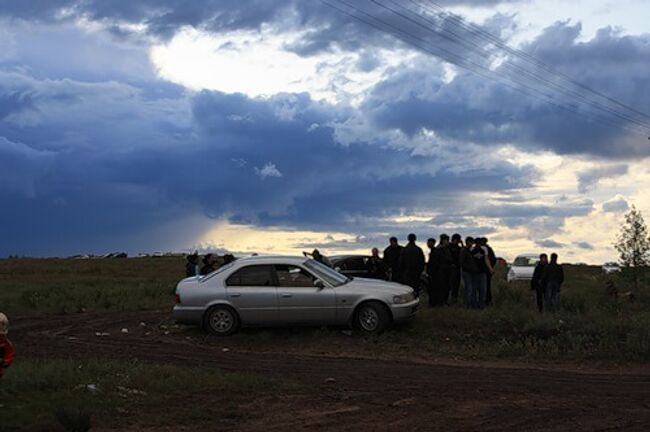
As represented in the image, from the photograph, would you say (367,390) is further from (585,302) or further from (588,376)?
(585,302)

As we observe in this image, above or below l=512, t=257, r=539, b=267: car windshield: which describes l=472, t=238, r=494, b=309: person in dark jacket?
below

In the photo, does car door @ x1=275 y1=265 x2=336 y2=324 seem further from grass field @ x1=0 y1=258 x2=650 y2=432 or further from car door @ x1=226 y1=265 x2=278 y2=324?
grass field @ x1=0 y1=258 x2=650 y2=432

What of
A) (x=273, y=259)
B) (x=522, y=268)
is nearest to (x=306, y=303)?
(x=273, y=259)

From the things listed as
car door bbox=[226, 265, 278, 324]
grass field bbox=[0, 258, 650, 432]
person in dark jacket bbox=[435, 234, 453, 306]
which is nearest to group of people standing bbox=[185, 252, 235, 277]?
grass field bbox=[0, 258, 650, 432]

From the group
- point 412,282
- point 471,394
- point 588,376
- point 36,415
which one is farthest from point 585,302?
point 36,415

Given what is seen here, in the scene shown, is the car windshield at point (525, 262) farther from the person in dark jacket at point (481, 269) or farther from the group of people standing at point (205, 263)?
the group of people standing at point (205, 263)

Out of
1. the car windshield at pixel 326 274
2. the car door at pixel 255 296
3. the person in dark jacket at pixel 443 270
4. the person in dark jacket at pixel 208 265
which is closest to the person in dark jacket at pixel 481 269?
the person in dark jacket at pixel 443 270

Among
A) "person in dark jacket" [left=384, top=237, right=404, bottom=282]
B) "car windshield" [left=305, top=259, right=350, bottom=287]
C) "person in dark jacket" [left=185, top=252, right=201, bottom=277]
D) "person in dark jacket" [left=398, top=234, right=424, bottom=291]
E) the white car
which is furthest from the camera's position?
the white car

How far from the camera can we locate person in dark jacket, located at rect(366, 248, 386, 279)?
21.6 m

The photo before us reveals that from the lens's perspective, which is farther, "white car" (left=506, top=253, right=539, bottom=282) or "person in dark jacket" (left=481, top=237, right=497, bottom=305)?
"white car" (left=506, top=253, right=539, bottom=282)

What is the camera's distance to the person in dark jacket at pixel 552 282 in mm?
19719

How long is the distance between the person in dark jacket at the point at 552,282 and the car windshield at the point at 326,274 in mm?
5317

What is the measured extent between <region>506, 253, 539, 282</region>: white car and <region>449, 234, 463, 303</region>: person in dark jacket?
13.9 metres

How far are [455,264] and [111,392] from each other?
1125cm
